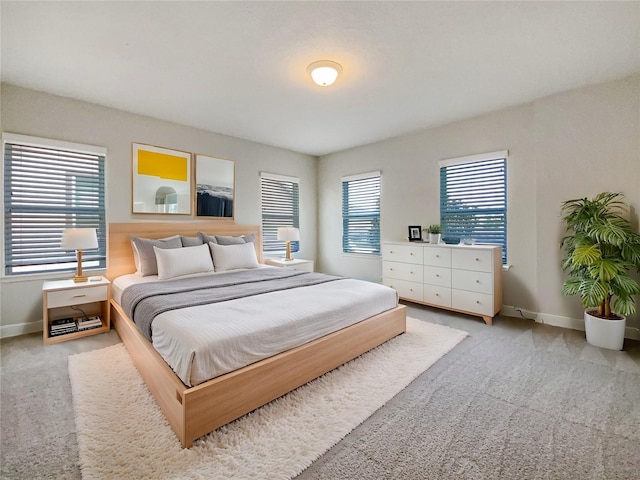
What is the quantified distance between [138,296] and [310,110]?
273 centimetres

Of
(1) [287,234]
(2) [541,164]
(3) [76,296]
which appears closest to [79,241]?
(3) [76,296]

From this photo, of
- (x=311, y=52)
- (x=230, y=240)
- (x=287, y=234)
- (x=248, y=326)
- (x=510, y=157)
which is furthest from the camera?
(x=287, y=234)

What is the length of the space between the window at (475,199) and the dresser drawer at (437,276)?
468mm

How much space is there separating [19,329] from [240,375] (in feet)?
9.72

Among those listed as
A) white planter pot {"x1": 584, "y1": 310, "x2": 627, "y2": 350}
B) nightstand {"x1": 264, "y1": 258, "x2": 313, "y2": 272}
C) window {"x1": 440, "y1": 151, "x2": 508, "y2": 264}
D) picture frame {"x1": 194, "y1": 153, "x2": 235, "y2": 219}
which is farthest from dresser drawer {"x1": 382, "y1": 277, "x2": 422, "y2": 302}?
picture frame {"x1": 194, "y1": 153, "x2": 235, "y2": 219}

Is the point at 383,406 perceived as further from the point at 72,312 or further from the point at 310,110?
the point at 72,312

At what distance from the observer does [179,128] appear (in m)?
4.03

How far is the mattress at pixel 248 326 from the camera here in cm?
160

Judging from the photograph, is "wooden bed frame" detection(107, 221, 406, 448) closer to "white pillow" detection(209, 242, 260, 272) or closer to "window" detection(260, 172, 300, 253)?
"white pillow" detection(209, 242, 260, 272)

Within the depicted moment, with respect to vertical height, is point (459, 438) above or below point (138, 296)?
below

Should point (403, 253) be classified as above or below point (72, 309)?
above

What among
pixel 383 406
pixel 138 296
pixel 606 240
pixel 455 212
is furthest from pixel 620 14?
pixel 138 296

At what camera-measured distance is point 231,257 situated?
3705mm

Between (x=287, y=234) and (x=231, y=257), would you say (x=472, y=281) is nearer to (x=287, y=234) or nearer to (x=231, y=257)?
(x=287, y=234)
